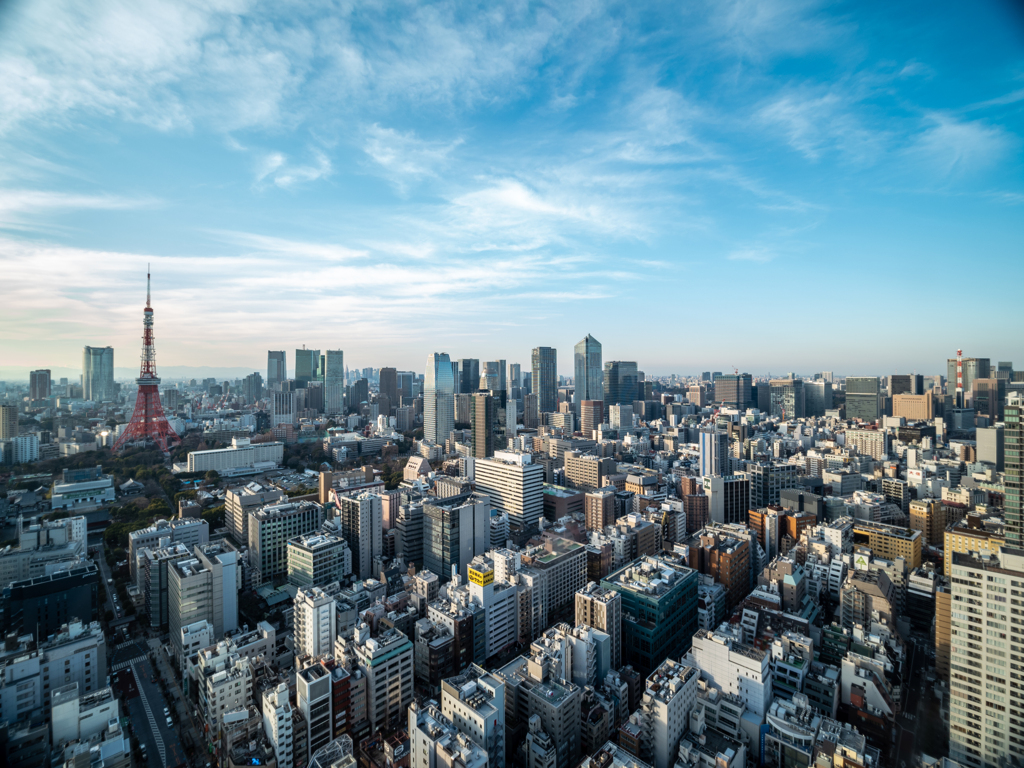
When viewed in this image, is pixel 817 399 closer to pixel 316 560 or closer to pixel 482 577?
pixel 482 577

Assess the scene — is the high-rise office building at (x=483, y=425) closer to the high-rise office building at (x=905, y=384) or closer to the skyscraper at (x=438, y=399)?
the skyscraper at (x=438, y=399)

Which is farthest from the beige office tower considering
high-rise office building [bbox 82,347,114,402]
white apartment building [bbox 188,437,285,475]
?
high-rise office building [bbox 82,347,114,402]

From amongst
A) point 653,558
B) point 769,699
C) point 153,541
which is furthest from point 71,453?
point 769,699

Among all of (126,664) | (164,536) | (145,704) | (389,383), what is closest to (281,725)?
(145,704)

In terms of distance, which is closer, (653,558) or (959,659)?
(959,659)

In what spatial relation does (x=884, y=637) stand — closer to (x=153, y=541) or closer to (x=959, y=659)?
(x=959, y=659)

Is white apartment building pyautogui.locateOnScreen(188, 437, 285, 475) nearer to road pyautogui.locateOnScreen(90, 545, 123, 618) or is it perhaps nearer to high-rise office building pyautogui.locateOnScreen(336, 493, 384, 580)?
road pyautogui.locateOnScreen(90, 545, 123, 618)
